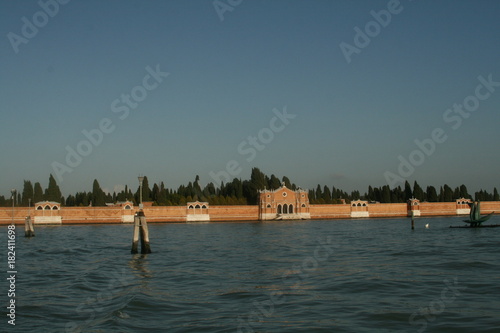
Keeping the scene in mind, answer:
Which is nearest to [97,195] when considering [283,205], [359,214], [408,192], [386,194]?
[283,205]

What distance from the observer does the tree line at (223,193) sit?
58812mm

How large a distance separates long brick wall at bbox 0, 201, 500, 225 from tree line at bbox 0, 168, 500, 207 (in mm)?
2571

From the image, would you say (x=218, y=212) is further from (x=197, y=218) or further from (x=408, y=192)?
(x=408, y=192)

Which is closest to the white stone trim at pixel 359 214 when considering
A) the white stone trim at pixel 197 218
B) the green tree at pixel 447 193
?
the green tree at pixel 447 193

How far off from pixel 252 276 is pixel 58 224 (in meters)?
44.5

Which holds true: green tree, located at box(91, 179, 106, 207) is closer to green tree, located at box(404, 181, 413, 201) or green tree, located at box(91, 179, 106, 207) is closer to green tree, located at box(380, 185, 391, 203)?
green tree, located at box(380, 185, 391, 203)

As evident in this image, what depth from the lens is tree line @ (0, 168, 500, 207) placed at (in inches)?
2315

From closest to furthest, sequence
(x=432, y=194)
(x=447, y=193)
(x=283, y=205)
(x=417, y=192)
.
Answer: (x=283, y=205)
(x=417, y=192)
(x=432, y=194)
(x=447, y=193)

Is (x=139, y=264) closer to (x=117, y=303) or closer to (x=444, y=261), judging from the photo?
(x=117, y=303)

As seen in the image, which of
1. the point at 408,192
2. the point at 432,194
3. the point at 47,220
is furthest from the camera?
the point at 408,192

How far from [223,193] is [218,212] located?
1490 cm

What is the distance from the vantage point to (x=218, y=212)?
56844 mm

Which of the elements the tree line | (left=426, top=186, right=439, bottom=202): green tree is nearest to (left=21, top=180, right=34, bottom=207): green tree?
the tree line

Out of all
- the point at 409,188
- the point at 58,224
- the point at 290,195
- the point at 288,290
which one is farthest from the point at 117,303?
the point at 409,188
